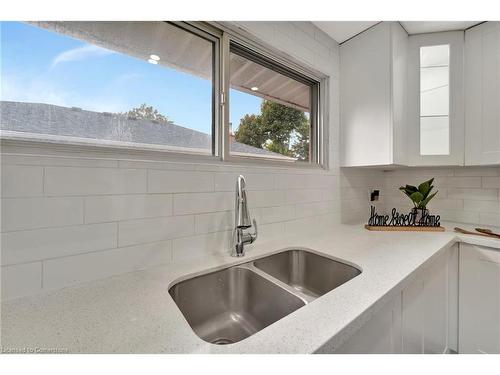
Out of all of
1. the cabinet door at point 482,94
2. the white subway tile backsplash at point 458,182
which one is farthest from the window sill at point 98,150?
the white subway tile backsplash at point 458,182

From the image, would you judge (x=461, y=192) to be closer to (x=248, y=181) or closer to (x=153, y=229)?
(x=248, y=181)

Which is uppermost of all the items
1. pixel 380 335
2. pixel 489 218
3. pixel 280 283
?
pixel 489 218

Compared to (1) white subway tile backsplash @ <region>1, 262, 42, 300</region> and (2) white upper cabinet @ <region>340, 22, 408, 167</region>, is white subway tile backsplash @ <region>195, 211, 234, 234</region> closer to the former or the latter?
(1) white subway tile backsplash @ <region>1, 262, 42, 300</region>

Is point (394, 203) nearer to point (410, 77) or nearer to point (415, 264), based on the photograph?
point (410, 77)

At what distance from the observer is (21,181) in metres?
0.65

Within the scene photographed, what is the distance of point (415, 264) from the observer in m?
0.88

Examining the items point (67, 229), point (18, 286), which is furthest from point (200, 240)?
point (18, 286)

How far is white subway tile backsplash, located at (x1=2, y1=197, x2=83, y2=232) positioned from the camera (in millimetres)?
631

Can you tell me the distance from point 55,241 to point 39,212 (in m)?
0.10

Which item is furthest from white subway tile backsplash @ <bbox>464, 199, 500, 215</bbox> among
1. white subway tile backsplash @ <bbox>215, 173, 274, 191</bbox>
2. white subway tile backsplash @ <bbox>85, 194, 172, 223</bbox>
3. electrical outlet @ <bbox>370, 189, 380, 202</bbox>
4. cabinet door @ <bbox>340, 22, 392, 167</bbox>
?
white subway tile backsplash @ <bbox>85, 194, 172, 223</bbox>

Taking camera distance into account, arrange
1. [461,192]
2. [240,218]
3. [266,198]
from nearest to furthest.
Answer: [240,218] → [266,198] → [461,192]

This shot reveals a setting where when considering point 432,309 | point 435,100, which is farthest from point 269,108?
point 432,309

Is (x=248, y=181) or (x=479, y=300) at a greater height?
(x=248, y=181)
